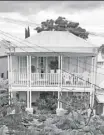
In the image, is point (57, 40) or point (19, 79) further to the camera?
point (57, 40)

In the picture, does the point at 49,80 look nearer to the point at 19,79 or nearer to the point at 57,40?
the point at 19,79

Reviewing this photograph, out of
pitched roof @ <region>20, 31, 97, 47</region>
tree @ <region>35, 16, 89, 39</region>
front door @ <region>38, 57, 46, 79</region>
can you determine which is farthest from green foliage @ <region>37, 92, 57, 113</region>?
tree @ <region>35, 16, 89, 39</region>

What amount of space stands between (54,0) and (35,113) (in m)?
9.86

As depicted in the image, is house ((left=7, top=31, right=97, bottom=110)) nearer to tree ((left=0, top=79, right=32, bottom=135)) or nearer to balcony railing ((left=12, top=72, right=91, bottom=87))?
balcony railing ((left=12, top=72, right=91, bottom=87))

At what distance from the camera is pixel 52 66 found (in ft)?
60.2

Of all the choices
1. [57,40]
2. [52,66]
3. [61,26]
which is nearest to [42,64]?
[52,66]

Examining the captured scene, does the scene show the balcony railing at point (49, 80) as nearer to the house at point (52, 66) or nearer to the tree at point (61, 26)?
the house at point (52, 66)

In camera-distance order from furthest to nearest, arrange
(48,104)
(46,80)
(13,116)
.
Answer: (48,104), (46,80), (13,116)

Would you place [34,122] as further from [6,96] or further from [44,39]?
[44,39]

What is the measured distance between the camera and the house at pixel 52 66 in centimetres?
1634

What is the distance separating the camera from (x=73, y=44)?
58.7ft

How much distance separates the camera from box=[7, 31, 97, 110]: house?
1634 centimetres

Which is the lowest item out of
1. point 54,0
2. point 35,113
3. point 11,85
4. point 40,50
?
point 35,113

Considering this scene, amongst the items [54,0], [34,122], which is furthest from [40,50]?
[54,0]
